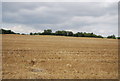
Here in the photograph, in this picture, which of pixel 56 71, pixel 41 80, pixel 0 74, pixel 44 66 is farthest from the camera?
pixel 44 66

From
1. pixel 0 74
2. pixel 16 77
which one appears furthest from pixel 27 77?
pixel 0 74

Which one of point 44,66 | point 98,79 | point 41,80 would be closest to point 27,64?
point 44,66

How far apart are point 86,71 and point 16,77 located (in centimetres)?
300

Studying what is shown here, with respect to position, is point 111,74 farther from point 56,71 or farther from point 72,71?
point 56,71

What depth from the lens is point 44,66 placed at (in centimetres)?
705

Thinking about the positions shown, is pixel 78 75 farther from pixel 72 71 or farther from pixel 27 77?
pixel 27 77

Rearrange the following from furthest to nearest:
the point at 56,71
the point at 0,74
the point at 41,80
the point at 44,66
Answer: the point at 44,66, the point at 56,71, the point at 0,74, the point at 41,80

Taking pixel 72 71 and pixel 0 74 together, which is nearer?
pixel 0 74

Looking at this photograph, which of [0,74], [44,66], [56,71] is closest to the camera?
[0,74]

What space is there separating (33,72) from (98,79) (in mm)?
2689

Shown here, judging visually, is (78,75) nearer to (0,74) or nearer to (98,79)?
(98,79)

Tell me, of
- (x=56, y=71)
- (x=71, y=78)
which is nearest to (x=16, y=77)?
(x=56, y=71)

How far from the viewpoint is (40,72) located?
20.1ft

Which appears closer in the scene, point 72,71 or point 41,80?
point 41,80
